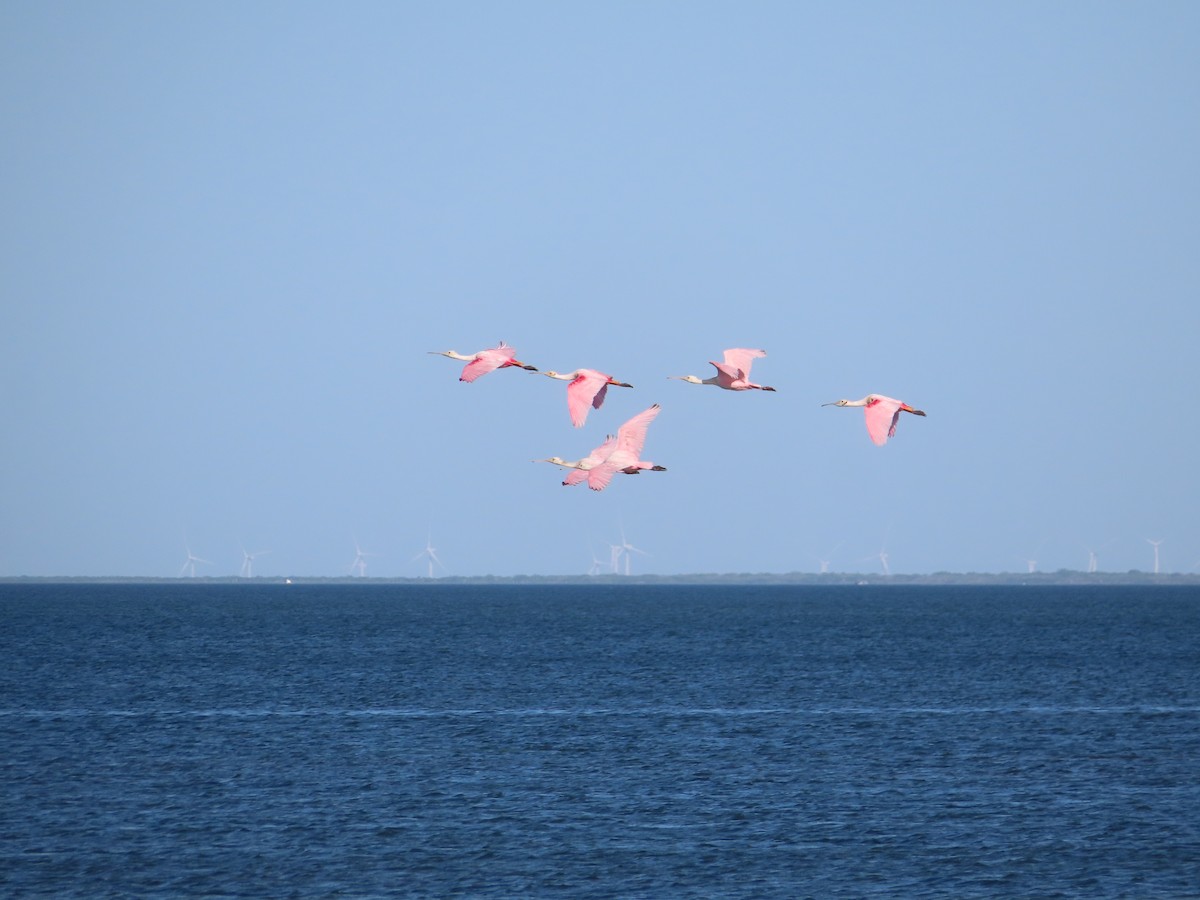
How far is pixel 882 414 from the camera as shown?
3180 centimetres

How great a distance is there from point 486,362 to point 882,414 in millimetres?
7689

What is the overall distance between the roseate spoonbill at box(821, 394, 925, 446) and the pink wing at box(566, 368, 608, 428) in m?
4.72

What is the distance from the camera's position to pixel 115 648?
152375 mm

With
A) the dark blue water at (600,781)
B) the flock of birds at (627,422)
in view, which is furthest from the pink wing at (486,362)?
the dark blue water at (600,781)

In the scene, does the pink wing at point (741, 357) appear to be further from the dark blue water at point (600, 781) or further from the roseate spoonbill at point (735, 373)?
the dark blue water at point (600, 781)

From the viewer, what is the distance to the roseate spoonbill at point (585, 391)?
29172 millimetres

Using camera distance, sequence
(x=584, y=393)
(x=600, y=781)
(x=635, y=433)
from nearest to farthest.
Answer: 1. (x=584, y=393)
2. (x=635, y=433)
3. (x=600, y=781)

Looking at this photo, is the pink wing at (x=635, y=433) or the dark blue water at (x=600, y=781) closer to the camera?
the pink wing at (x=635, y=433)

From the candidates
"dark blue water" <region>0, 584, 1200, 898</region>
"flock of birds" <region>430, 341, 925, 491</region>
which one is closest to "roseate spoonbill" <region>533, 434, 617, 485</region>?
"flock of birds" <region>430, 341, 925, 491</region>

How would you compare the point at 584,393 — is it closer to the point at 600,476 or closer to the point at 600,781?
the point at 600,476

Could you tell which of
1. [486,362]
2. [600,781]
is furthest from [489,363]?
[600,781]

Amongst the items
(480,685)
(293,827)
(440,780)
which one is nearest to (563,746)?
(440,780)

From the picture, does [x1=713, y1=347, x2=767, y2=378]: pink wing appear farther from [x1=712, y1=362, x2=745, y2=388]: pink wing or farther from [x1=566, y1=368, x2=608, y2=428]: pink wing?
[x1=566, y1=368, x2=608, y2=428]: pink wing

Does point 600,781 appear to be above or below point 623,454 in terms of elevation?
below
